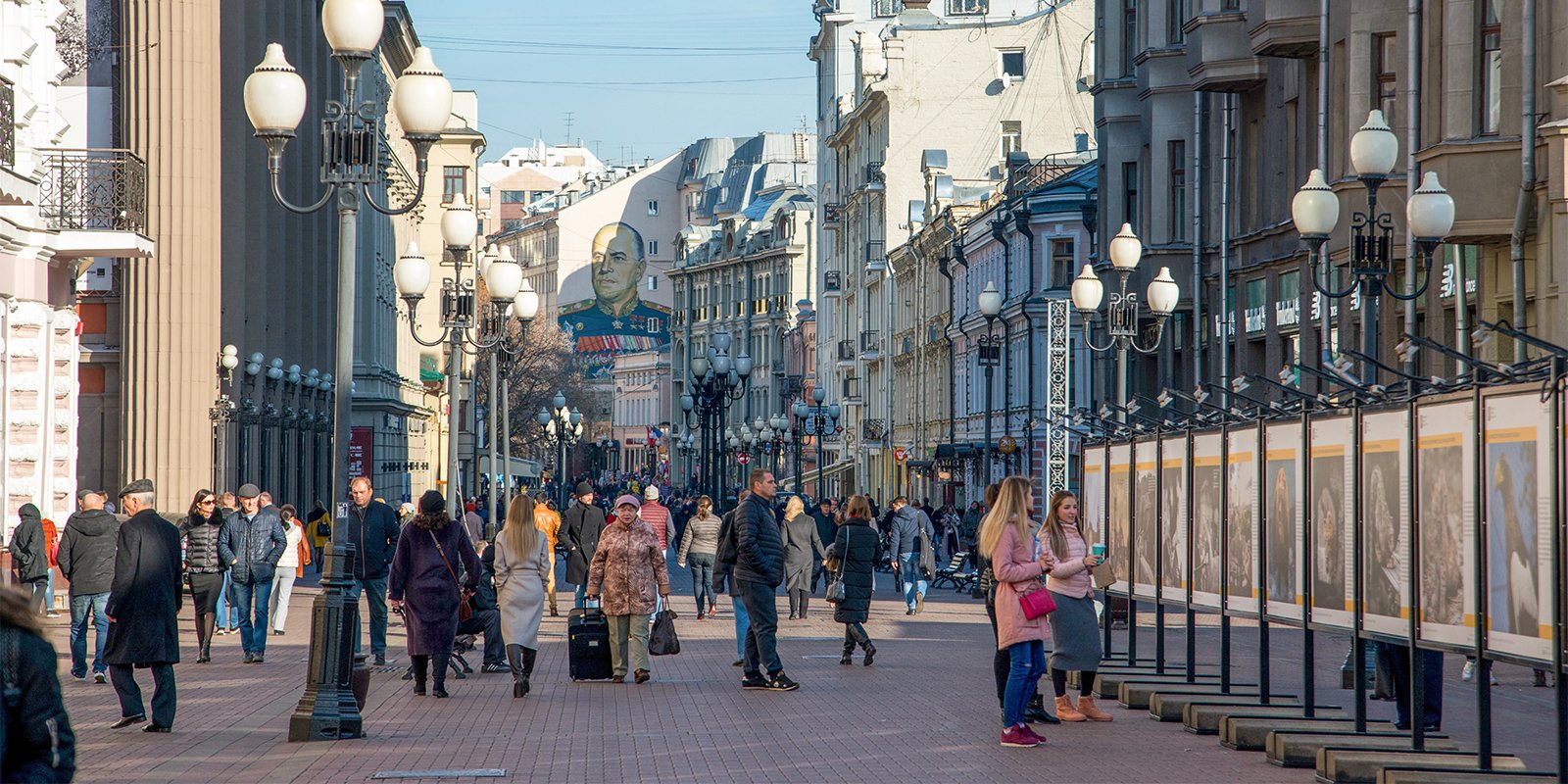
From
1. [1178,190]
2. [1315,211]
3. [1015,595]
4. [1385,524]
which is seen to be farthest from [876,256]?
[1385,524]

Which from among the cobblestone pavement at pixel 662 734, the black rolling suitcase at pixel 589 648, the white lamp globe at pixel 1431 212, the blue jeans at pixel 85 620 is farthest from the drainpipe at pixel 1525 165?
the blue jeans at pixel 85 620

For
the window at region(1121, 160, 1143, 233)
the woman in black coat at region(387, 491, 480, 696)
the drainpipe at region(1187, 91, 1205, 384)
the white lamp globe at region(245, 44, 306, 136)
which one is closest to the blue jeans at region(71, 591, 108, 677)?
the woman in black coat at region(387, 491, 480, 696)

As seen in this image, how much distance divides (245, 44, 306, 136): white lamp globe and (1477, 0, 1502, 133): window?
14411 mm

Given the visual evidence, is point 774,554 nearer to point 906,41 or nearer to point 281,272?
point 281,272

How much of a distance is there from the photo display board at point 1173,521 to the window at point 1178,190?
23.1 m

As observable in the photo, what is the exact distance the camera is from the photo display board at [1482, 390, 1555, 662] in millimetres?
9375

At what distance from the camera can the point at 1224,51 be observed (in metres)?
34.2

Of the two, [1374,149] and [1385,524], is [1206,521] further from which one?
[1374,149]

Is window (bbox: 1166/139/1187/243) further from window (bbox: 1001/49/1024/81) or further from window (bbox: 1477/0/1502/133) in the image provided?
window (bbox: 1001/49/1024/81)

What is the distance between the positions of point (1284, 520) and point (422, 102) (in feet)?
21.6

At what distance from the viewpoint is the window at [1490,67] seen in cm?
2406

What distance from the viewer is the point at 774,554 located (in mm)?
17891

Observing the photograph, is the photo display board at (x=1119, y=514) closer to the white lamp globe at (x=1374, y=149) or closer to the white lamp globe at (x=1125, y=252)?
the white lamp globe at (x=1374, y=149)

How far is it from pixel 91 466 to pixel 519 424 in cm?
6865
